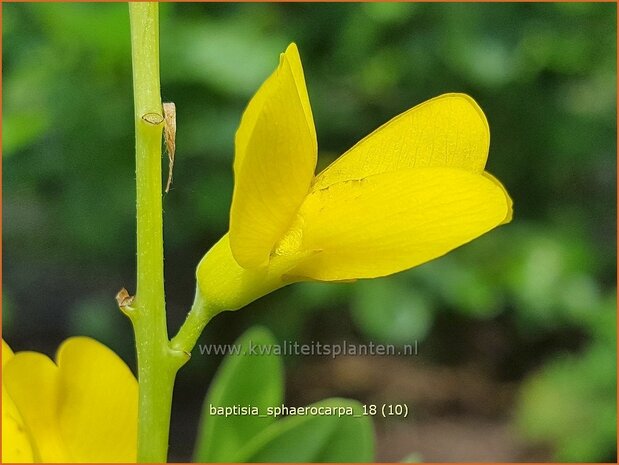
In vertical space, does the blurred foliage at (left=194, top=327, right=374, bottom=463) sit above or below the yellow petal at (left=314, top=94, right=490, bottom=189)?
below

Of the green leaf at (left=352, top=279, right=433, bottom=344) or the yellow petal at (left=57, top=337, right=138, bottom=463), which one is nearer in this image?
the yellow petal at (left=57, top=337, right=138, bottom=463)

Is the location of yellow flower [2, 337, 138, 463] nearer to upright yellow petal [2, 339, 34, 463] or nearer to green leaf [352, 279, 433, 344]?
upright yellow petal [2, 339, 34, 463]

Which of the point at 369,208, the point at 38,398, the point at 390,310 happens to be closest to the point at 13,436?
the point at 38,398

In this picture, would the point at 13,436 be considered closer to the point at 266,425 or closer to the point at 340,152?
the point at 266,425

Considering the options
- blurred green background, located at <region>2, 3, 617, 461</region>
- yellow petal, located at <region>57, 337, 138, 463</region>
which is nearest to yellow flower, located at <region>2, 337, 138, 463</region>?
yellow petal, located at <region>57, 337, 138, 463</region>

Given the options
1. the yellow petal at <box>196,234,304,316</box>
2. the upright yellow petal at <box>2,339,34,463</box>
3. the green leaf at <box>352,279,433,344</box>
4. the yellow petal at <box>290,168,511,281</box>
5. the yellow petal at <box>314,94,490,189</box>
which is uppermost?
the yellow petal at <box>314,94,490,189</box>

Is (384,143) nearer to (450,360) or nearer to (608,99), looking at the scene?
(608,99)

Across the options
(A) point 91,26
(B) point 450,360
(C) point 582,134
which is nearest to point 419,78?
(C) point 582,134
